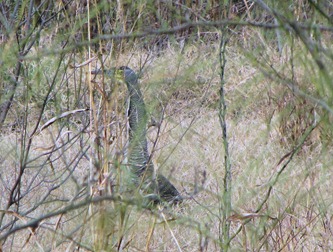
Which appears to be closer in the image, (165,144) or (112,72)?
(112,72)

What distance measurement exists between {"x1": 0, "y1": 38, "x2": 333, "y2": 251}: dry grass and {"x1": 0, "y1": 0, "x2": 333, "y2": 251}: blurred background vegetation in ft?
0.05

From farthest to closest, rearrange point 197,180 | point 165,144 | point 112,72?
point 165,144 → point 197,180 → point 112,72

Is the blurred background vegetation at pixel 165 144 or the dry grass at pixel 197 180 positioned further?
the dry grass at pixel 197 180

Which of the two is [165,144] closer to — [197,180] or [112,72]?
[197,180]

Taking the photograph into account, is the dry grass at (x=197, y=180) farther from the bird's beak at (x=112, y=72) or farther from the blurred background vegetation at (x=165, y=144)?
the bird's beak at (x=112, y=72)

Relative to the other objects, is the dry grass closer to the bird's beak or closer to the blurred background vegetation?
the blurred background vegetation

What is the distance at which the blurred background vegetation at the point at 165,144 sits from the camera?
2.05 m

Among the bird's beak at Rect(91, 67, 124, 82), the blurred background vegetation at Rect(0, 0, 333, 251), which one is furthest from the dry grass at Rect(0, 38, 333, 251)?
the bird's beak at Rect(91, 67, 124, 82)

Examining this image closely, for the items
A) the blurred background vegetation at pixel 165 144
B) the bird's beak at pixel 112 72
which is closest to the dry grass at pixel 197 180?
the blurred background vegetation at pixel 165 144

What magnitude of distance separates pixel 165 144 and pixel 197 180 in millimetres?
711

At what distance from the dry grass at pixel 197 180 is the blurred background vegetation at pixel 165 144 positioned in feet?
0.05

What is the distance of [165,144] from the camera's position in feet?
13.6

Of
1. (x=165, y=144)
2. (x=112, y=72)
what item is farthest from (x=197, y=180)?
(x=112, y=72)

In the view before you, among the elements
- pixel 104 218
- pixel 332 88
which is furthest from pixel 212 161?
pixel 332 88
